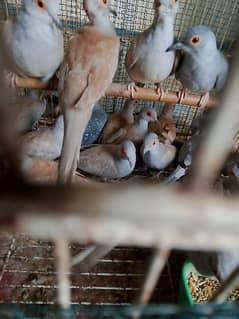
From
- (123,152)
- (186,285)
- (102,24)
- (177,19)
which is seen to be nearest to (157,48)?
(102,24)

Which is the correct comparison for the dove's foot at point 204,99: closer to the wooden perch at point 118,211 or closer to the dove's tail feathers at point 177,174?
the dove's tail feathers at point 177,174

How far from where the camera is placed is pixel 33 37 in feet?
2.34

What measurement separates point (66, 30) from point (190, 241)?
1.47 metres

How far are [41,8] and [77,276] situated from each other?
32.1 inches

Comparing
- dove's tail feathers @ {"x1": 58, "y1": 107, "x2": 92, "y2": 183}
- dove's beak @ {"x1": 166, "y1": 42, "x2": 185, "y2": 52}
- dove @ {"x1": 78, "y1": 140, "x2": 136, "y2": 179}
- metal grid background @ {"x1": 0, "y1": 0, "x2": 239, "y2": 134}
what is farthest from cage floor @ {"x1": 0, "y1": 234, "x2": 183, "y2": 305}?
metal grid background @ {"x1": 0, "y1": 0, "x2": 239, "y2": 134}

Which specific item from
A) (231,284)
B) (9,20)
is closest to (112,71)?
(9,20)

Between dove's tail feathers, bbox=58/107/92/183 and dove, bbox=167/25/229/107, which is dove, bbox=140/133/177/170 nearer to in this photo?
dove, bbox=167/25/229/107

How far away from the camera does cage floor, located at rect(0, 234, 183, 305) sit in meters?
0.96

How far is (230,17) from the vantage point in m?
1.61

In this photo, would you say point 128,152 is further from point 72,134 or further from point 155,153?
point 72,134

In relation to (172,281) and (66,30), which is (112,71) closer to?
(172,281)

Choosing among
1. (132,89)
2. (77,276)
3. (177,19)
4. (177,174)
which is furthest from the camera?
(177,19)

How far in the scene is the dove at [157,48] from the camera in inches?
31.1

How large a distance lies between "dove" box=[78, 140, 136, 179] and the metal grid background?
527 mm
